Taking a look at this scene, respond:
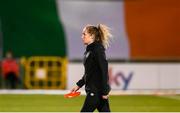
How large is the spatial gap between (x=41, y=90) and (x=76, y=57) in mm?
2219

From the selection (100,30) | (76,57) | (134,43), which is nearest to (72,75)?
(76,57)

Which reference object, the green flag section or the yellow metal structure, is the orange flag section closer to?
the green flag section

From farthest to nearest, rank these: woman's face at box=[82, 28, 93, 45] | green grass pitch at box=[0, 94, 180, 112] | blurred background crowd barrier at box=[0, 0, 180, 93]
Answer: blurred background crowd barrier at box=[0, 0, 180, 93], green grass pitch at box=[0, 94, 180, 112], woman's face at box=[82, 28, 93, 45]

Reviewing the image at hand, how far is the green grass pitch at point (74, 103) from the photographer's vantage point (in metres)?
16.8

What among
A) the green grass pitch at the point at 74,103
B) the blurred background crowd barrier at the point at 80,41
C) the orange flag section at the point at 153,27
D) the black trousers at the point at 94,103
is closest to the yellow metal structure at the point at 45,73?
the blurred background crowd barrier at the point at 80,41

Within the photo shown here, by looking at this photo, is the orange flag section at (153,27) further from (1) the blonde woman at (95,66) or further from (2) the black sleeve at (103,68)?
(2) the black sleeve at (103,68)

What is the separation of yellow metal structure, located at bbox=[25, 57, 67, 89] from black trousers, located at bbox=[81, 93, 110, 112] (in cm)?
1590

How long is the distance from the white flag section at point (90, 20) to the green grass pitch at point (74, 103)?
15.9 ft

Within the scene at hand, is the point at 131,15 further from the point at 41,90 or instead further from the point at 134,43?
the point at 41,90

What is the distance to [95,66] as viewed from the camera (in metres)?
9.72

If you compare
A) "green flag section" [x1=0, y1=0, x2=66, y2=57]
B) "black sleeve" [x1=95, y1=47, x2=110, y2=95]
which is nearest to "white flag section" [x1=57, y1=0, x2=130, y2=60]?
"green flag section" [x1=0, y1=0, x2=66, y2=57]

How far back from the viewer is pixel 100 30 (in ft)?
32.2

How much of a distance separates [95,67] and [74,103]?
360 inches

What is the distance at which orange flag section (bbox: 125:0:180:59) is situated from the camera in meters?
26.8
